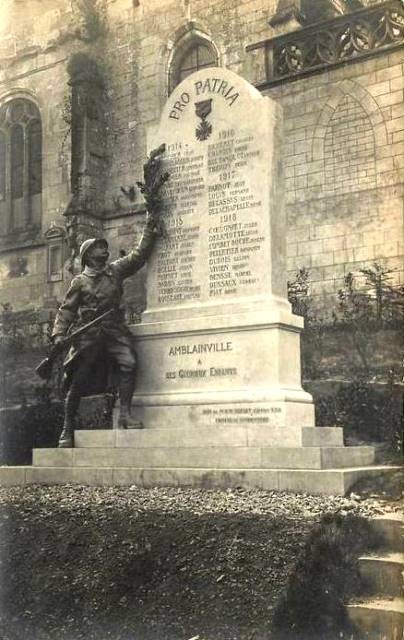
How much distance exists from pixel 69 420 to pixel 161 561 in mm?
3541

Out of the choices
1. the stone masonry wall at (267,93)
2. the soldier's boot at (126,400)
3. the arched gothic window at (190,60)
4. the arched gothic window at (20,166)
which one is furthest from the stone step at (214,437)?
the arched gothic window at (20,166)

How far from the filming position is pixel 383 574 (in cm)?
515

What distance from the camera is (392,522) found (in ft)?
18.5

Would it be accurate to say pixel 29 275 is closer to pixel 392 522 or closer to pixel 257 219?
pixel 257 219

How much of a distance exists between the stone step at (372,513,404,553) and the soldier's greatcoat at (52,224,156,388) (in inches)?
149

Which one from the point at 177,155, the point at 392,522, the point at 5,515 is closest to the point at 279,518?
the point at 392,522

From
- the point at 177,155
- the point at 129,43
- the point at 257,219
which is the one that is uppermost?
the point at 129,43

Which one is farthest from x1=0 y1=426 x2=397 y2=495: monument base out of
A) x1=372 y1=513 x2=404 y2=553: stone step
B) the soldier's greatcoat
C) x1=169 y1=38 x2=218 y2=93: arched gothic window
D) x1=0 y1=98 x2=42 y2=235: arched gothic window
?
x1=0 y1=98 x2=42 y2=235: arched gothic window

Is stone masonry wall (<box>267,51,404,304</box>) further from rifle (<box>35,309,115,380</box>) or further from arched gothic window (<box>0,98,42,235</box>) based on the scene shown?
arched gothic window (<box>0,98,42,235</box>)

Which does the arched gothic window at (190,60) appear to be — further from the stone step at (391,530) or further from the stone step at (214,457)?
the stone step at (391,530)

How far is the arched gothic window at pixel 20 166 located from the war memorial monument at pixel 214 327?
30.8 ft

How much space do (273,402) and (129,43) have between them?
11.6m

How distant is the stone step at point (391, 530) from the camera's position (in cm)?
549

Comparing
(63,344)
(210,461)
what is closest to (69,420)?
(63,344)
